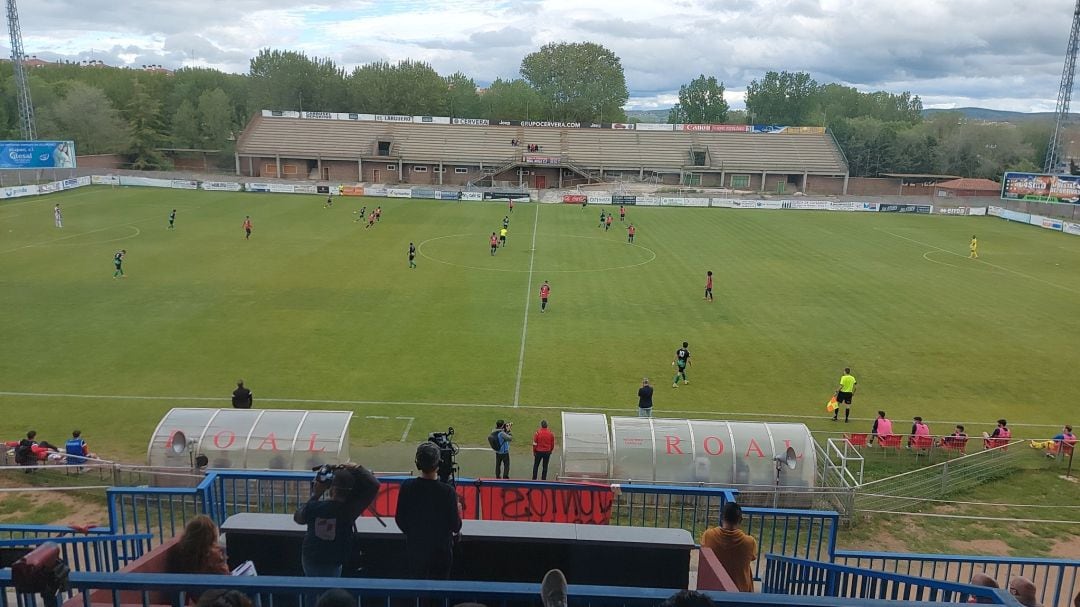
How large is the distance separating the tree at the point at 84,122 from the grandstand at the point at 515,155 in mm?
18257

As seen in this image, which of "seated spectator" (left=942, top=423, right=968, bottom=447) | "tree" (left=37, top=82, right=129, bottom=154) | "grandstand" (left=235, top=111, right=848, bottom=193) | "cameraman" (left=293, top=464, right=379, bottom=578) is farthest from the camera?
"tree" (left=37, top=82, right=129, bottom=154)

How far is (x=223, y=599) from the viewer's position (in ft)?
12.6

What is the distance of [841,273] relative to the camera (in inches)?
1679

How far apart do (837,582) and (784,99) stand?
6425 inches

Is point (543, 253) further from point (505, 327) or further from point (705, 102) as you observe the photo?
point (705, 102)

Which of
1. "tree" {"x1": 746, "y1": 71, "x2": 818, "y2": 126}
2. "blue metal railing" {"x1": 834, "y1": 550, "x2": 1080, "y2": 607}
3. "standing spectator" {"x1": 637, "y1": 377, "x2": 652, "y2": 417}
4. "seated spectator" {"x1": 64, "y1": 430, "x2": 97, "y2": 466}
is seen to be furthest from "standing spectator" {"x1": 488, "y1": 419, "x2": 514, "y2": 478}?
"tree" {"x1": 746, "y1": 71, "x2": 818, "y2": 126}

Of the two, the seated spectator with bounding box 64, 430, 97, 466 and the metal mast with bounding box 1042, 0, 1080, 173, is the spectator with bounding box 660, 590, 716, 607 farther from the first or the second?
the metal mast with bounding box 1042, 0, 1080, 173

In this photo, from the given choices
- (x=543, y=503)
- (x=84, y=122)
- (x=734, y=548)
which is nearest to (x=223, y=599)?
(x=734, y=548)

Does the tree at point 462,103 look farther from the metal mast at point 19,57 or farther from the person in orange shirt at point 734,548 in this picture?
the person in orange shirt at point 734,548

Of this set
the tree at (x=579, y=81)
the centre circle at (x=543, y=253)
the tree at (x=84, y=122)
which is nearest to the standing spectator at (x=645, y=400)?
the centre circle at (x=543, y=253)

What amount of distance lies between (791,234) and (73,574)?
189ft

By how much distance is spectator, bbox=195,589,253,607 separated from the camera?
150 inches

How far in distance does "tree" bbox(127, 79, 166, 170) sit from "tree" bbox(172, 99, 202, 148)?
254 centimetres

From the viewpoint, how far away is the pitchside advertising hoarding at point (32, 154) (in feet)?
222
